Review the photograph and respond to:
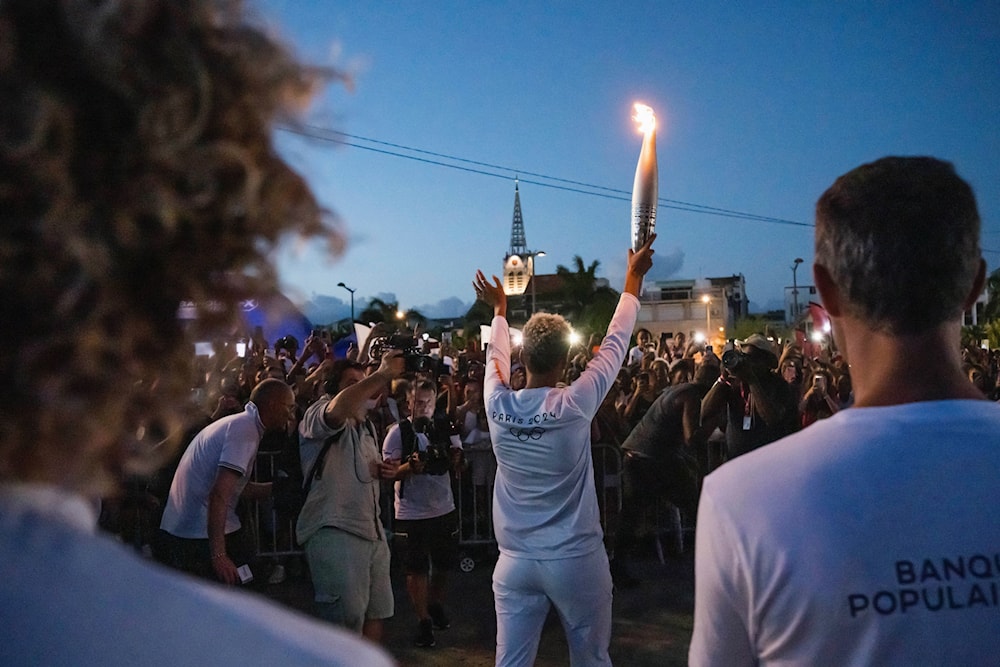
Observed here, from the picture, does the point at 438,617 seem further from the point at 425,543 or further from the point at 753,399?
the point at 753,399

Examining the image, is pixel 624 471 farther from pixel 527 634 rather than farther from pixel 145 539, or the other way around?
pixel 145 539

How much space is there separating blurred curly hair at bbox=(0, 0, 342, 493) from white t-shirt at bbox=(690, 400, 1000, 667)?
3.71 feet

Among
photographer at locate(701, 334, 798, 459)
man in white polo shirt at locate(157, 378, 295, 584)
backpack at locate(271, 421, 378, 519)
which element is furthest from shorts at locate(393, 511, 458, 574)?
photographer at locate(701, 334, 798, 459)

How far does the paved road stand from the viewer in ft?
20.7

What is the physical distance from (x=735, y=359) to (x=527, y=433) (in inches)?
117

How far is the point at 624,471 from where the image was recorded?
877 centimetres

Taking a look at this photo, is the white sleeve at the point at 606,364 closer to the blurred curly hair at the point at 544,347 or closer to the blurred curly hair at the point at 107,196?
the blurred curly hair at the point at 544,347

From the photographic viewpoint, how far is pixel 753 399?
277 inches

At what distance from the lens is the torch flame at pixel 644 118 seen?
176 inches

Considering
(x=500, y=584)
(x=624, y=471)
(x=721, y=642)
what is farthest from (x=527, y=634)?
(x=624, y=471)

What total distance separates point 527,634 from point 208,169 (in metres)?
3.87

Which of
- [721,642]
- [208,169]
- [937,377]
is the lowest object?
[721,642]

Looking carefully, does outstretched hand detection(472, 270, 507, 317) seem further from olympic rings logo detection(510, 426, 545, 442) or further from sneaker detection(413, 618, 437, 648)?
sneaker detection(413, 618, 437, 648)

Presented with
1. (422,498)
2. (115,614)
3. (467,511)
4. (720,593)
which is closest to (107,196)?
(115,614)
